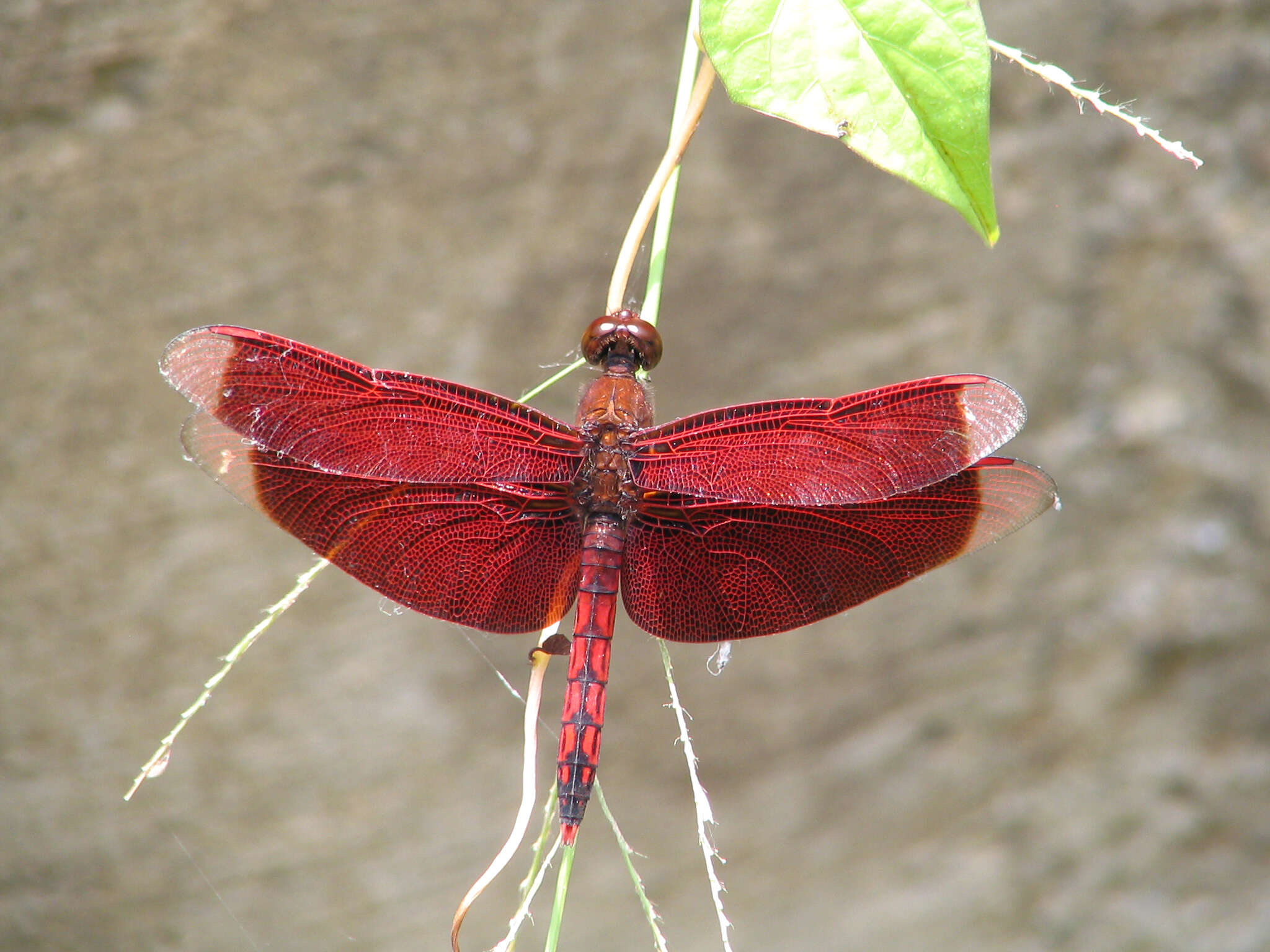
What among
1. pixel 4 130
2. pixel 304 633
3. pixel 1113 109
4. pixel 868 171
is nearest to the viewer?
pixel 1113 109

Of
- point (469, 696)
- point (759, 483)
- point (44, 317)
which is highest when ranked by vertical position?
point (44, 317)

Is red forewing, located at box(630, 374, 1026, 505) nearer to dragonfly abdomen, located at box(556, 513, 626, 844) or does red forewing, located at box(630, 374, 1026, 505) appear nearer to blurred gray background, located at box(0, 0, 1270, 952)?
dragonfly abdomen, located at box(556, 513, 626, 844)

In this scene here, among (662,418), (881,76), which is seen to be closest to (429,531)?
(881,76)

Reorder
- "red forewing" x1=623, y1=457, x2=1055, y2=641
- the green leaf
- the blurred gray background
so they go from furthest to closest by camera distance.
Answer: the blurred gray background, "red forewing" x1=623, y1=457, x2=1055, y2=641, the green leaf

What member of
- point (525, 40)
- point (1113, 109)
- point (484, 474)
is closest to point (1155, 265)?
point (525, 40)

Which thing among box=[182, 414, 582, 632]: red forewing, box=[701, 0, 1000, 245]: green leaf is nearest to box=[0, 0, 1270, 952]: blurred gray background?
box=[182, 414, 582, 632]: red forewing

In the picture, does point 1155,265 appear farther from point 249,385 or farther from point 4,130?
point 4,130

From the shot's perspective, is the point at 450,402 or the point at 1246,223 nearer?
the point at 450,402
